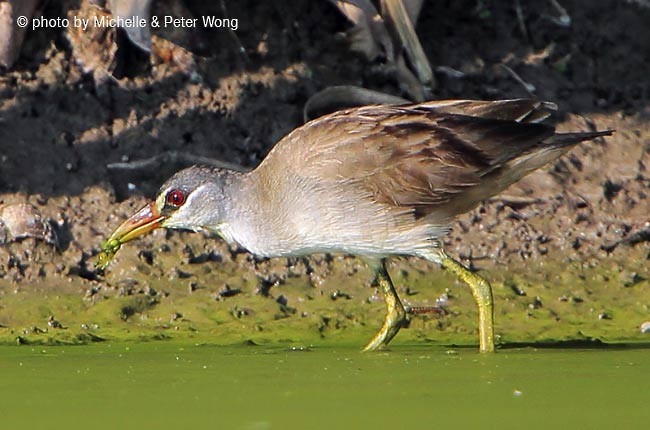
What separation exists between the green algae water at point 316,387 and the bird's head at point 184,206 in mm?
676

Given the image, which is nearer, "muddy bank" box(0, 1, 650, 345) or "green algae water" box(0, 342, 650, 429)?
"green algae water" box(0, 342, 650, 429)

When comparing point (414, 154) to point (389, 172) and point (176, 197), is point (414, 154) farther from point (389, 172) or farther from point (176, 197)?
point (176, 197)

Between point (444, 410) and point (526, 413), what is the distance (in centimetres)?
34

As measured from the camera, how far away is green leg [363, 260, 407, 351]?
26.4 feet

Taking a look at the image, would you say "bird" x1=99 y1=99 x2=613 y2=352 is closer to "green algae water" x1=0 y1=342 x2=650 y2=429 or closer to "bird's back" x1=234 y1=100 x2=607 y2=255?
"bird's back" x1=234 y1=100 x2=607 y2=255

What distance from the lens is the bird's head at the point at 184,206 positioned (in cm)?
820

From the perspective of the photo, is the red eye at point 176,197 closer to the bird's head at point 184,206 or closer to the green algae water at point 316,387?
the bird's head at point 184,206

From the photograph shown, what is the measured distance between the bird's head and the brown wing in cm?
49

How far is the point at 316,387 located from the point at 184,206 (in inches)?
75.3

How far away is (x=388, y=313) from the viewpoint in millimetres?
8219

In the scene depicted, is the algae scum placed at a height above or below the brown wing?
below

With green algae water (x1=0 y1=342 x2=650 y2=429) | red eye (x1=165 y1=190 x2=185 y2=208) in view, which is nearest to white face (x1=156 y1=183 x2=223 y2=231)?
red eye (x1=165 y1=190 x2=185 y2=208)

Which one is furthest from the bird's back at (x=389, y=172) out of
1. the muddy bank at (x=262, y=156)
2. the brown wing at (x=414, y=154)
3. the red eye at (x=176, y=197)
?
the muddy bank at (x=262, y=156)

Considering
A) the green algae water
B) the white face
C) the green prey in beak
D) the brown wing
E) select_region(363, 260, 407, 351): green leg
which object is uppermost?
the brown wing
